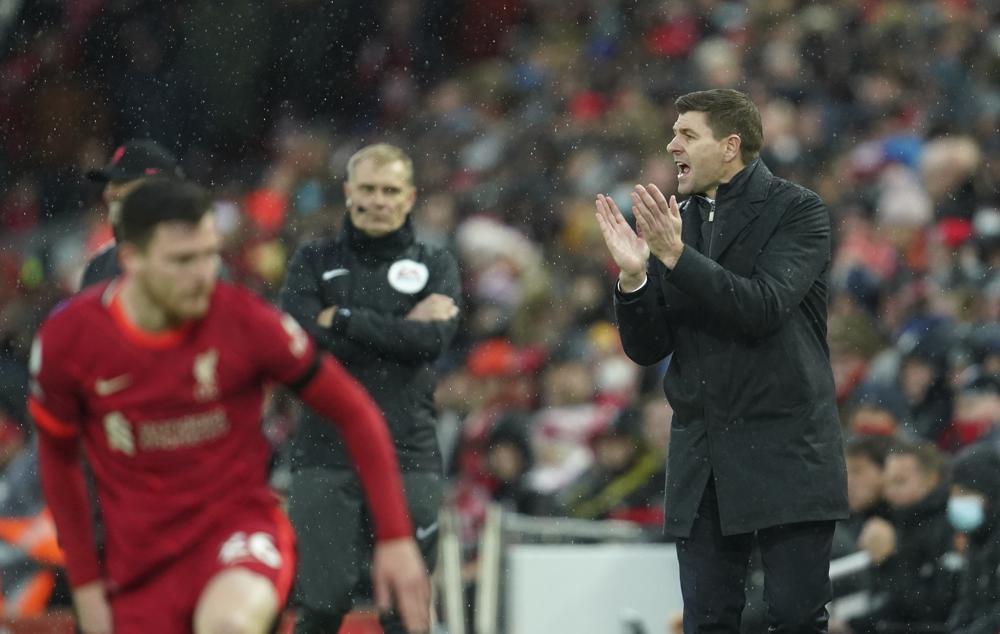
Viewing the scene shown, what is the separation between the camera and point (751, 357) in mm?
6117

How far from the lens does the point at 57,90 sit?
2156 centimetres

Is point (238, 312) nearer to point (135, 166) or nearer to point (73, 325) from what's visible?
point (73, 325)

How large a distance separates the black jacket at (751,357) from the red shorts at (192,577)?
1690 mm

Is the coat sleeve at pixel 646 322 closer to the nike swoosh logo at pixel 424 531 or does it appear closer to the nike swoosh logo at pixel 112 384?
the nike swoosh logo at pixel 424 531

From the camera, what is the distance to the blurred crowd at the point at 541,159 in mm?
10625

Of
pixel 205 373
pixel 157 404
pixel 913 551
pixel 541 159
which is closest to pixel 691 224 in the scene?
pixel 205 373

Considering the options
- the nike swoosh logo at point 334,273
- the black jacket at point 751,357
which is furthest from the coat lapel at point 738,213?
the nike swoosh logo at point 334,273

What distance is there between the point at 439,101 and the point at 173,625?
14744 mm

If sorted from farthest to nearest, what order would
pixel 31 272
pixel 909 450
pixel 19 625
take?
1. pixel 31 272
2. pixel 19 625
3. pixel 909 450

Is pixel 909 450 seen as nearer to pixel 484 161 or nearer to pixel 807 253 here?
pixel 807 253

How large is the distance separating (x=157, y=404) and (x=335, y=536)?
2281mm

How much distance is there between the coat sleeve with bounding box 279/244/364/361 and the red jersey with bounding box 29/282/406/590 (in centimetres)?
211

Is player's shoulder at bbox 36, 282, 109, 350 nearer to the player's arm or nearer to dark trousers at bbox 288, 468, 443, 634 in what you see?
the player's arm

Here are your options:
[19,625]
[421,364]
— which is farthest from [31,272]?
[421,364]
